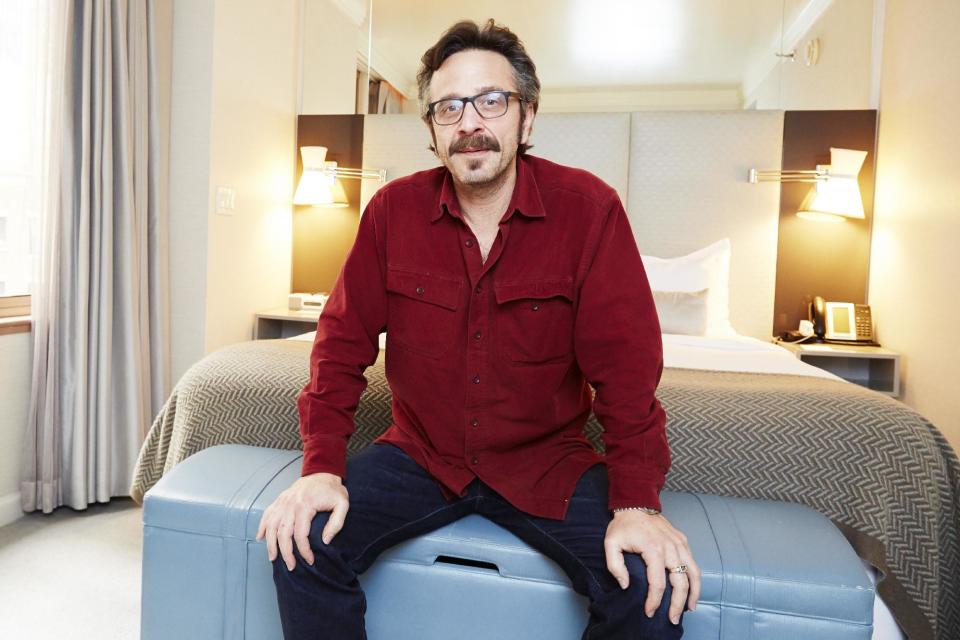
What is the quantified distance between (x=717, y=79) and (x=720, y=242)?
44.3 inches

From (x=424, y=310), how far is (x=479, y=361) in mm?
151

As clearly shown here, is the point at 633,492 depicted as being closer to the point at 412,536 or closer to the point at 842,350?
the point at 412,536

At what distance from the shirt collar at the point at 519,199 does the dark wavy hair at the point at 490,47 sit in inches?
4.6

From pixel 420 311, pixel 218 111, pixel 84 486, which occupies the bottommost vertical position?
pixel 84 486

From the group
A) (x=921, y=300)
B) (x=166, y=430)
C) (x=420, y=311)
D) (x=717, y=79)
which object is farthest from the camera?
(x=717, y=79)

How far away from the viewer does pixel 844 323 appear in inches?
116

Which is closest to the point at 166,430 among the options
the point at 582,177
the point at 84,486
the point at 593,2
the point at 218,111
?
the point at 84,486

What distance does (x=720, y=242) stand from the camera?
3.14 meters

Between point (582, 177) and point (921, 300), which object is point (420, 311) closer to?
point (582, 177)

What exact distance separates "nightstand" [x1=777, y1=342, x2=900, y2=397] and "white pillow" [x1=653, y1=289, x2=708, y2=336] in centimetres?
48

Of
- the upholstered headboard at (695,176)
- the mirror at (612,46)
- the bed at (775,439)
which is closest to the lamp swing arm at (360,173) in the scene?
the mirror at (612,46)

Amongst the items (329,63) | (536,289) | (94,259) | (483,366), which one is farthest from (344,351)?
(329,63)

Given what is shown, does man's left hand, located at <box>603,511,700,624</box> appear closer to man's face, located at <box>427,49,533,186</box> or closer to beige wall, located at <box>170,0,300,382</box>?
man's face, located at <box>427,49,533,186</box>

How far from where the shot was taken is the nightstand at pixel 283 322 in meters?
3.25
